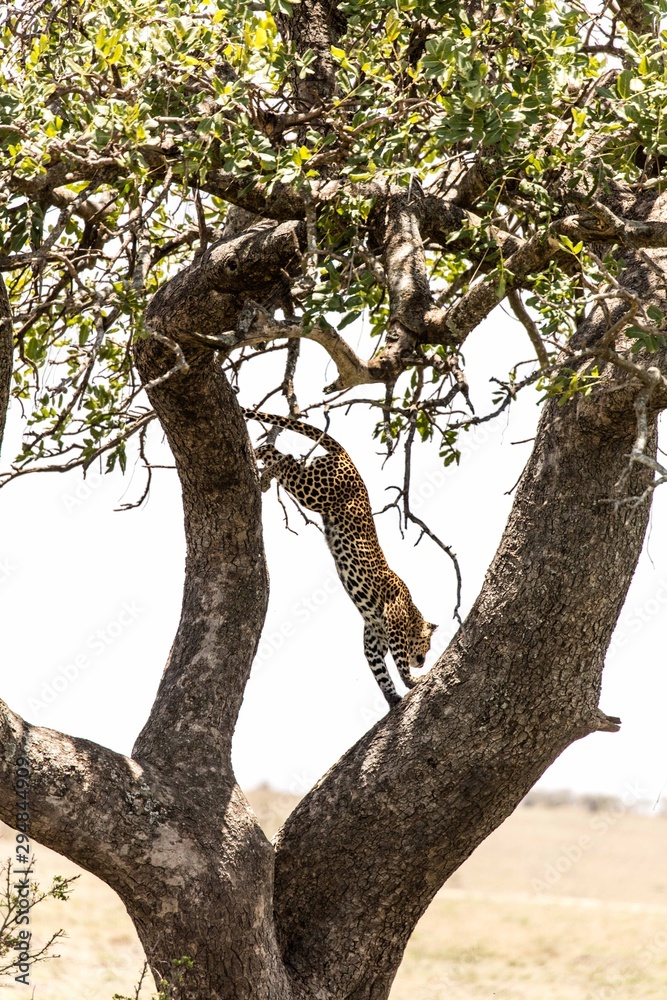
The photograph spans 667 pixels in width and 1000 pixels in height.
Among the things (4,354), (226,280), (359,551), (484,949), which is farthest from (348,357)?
(484,949)

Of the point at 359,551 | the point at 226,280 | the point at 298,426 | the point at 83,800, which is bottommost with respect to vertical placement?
the point at 83,800

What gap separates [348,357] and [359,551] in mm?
2995

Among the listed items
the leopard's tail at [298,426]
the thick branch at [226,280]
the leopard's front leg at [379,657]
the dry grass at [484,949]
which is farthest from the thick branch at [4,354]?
the dry grass at [484,949]

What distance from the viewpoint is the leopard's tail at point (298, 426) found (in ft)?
21.4

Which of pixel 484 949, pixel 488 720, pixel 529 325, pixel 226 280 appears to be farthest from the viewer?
pixel 484 949

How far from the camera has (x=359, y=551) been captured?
7281 millimetres

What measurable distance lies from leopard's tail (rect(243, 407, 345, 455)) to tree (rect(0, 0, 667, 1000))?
4.10 feet

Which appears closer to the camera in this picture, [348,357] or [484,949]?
[348,357]

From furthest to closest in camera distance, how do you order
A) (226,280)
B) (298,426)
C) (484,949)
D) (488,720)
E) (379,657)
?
(484,949), (379,657), (298,426), (226,280), (488,720)

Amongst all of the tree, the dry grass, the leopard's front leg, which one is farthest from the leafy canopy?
the dry grass

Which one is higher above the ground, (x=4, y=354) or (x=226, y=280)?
(x=226, y=280)

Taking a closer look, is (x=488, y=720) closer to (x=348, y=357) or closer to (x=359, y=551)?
(x=348, y=357)

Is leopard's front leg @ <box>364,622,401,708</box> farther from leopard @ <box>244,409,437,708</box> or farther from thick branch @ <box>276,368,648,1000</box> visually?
thick branch @ <box>276,368,648,1000</box>

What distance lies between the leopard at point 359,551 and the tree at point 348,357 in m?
1.84
